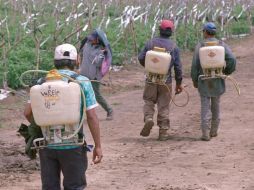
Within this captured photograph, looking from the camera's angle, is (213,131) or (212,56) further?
(213,131)

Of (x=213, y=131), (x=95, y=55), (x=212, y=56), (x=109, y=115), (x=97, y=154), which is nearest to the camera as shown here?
(x=97, y=154)

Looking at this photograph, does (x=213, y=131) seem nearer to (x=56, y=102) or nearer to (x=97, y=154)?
(x=97, y=154)

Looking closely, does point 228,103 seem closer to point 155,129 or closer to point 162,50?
point 155,129

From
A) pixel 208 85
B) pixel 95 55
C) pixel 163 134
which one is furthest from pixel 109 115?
pixel 208 85

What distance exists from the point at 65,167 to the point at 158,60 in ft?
13.9

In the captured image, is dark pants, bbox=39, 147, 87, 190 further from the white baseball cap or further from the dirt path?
the dirt path

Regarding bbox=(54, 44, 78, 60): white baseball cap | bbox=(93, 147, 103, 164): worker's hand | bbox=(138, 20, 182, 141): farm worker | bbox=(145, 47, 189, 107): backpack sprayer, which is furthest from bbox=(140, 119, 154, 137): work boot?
bbox=(54, 44, 78, 60): white baseball cap

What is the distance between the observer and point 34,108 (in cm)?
562

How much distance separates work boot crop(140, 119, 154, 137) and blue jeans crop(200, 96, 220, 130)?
753 mm

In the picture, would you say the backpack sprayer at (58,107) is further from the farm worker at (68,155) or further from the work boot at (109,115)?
the work boot at (109,115)

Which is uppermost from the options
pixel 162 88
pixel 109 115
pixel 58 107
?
pixel 58 107

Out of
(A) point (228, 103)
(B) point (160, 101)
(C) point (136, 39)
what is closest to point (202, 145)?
(B) point (160, 101)

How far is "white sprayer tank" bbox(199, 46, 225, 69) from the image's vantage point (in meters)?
9.59

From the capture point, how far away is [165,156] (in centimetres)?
907
